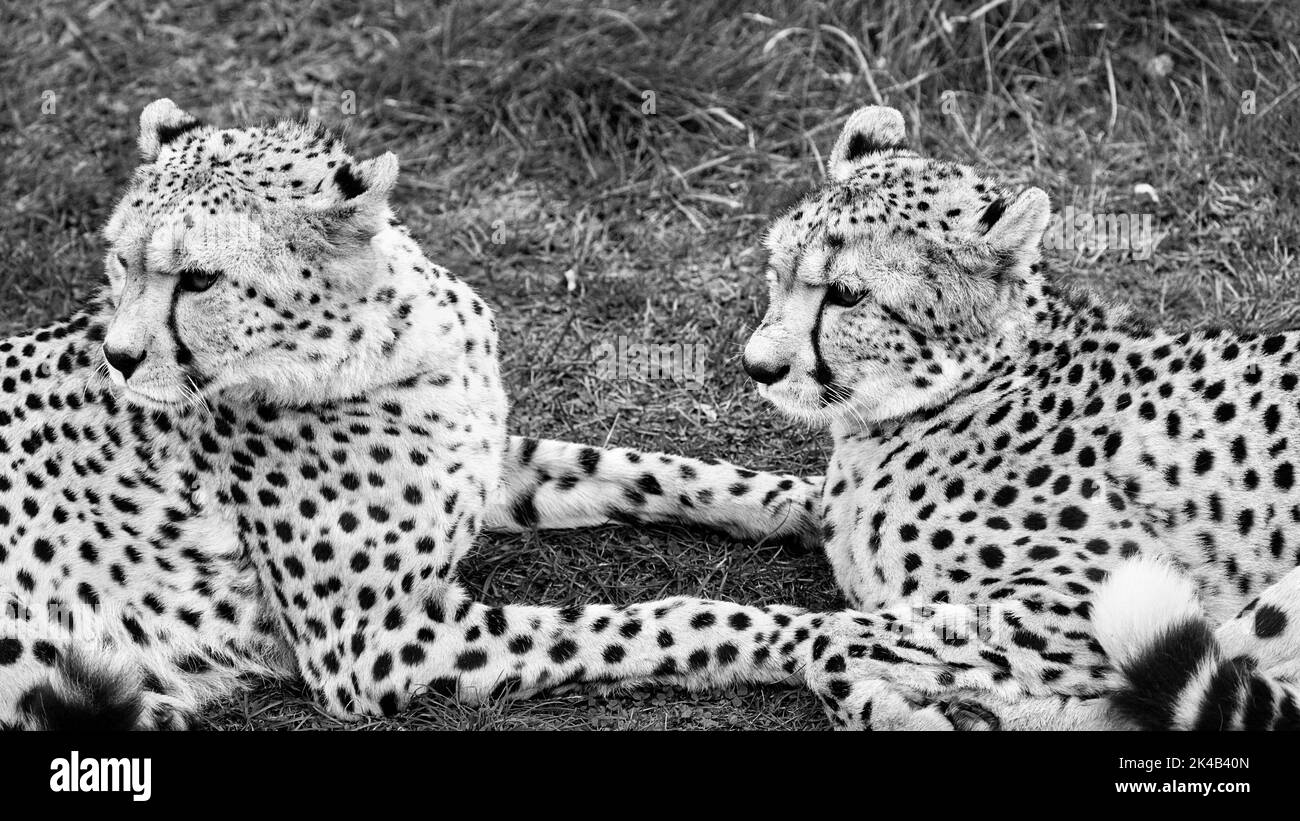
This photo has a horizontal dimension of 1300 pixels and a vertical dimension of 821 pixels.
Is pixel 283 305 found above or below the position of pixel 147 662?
above

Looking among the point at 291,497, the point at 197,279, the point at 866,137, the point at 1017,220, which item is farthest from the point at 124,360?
the point at 1017,220

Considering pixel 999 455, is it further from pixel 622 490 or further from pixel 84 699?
pixel 84 699

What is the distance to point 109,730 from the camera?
3.69 m

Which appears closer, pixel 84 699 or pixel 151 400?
pixel 84 699

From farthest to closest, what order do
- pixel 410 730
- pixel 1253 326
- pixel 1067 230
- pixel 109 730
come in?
pixel 1067 230
pixel 1253 326
pixel 410 730
pixel 109 730

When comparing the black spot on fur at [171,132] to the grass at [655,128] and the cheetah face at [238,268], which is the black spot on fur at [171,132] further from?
the grass at [655,128]

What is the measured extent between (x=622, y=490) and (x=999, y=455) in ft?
3.93

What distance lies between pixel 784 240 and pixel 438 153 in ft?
8.88

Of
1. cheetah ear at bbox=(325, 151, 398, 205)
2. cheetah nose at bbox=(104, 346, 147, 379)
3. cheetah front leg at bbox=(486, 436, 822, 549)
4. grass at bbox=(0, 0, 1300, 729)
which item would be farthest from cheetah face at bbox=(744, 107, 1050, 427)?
cheetah nose at bbox=(104, 346, 147, 379)

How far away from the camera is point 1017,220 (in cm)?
395

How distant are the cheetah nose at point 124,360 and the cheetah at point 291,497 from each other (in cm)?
5

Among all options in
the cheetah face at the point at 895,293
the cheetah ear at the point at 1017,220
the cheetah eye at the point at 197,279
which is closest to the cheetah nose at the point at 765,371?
the cheetah face at the point at 895,293
